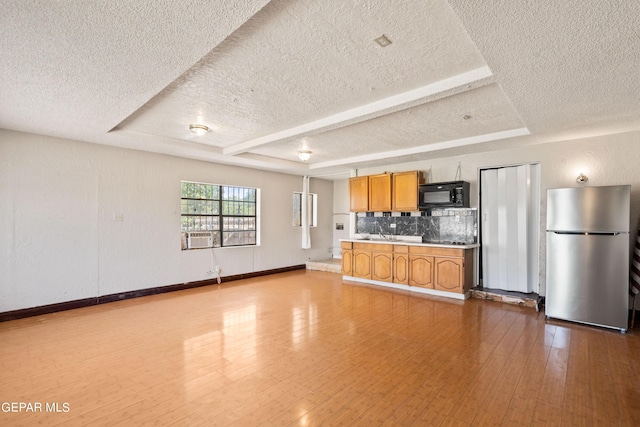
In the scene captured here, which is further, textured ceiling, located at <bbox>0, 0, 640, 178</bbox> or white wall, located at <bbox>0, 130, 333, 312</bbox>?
white wall, located at <bbox>0, 130, 333, 312</bbox>

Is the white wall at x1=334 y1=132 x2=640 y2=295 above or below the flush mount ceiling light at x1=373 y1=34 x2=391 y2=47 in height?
below

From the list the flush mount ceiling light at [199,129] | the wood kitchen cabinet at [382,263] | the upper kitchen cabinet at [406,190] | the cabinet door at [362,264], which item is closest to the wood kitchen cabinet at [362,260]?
the cabinet door at [362,264]

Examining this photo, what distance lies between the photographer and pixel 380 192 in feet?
21.1

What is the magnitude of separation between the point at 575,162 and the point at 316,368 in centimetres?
463

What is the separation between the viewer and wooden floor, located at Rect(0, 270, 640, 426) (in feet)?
6.73

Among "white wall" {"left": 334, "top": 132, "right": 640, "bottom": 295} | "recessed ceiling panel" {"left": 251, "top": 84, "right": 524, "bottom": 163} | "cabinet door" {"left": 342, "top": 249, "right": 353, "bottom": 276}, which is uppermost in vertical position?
"recessed ceiling panel" {"left": 251, "top": 84, "right": 524, "bottom": 163}

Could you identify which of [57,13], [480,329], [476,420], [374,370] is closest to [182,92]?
[57,13]

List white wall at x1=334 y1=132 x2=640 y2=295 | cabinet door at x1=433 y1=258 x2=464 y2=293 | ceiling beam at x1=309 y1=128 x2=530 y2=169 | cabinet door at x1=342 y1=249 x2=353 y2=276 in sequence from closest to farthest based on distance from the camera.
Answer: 1. white wall at x1=334 y1=132 x2=640 y2=295
2. ceiling beam at x1=309 y1=128 x2=530 y2=169
3. cabinet door at x1=433 y1=258 x2=464 y2=293
4. cabinet door at x1=342 y1=249 x2=353 y2=276

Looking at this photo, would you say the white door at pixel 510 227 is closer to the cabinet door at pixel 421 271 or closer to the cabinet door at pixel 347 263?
the cabinet door at pixel 421 271

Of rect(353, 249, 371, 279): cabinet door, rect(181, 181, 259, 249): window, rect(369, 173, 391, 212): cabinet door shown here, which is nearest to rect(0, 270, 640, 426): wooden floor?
rect(353, 249, 371, 279): cabinet door

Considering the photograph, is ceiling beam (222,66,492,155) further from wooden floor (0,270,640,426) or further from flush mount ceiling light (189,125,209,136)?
wooden floor (0,270,640,426)

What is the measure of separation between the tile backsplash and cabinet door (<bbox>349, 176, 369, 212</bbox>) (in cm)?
40

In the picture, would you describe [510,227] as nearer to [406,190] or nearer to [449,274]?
[449,274]

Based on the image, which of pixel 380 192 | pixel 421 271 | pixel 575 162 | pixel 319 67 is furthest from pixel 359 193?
pixel 319 67
